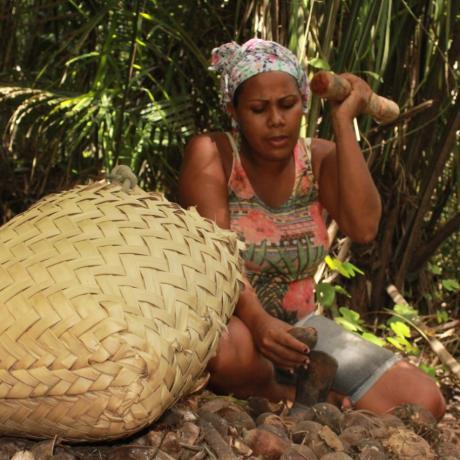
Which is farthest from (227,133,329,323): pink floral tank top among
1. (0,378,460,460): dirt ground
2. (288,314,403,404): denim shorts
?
(0,378,460,460): dirt ground

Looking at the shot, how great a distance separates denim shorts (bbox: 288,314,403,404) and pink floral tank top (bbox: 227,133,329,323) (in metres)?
0.13

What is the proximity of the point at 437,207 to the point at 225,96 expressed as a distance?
1829 mm

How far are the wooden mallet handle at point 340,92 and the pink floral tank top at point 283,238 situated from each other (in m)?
0.27

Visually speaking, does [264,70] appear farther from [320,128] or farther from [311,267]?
Result: [320,128]

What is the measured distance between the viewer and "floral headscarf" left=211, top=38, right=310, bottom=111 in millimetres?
2516

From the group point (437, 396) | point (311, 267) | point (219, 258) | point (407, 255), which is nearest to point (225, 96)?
point (311, 267)

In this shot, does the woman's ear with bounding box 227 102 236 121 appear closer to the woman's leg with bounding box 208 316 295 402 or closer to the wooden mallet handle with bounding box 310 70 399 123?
the wooden mallet handle with bounding box 310 70 399 123

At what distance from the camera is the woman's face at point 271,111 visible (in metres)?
2.50

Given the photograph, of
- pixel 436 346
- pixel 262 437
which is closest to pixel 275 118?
pixel 262 437

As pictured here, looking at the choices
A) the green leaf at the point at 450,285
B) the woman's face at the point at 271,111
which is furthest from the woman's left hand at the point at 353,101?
the green leaf at the point at 450,285

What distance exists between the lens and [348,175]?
256 cm

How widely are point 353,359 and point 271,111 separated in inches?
28.2

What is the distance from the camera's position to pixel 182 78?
3.56m

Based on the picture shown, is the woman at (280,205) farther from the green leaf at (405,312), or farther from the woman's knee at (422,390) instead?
the green leaf at (405,312)
